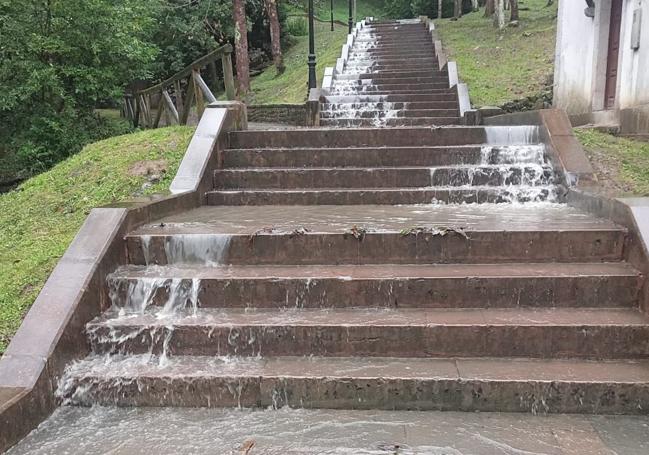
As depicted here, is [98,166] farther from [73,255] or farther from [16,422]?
[16,422]

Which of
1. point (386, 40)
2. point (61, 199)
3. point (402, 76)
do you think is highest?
point (386, 40)

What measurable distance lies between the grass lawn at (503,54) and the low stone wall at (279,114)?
14.6 ft

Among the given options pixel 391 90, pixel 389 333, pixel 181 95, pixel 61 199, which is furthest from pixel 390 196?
pixel 391 90

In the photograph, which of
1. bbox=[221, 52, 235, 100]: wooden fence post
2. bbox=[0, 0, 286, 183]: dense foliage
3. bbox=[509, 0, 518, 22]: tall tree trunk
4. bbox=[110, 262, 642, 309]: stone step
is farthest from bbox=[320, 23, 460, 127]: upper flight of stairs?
bbox=[110, 262, 642, 309]: stone step

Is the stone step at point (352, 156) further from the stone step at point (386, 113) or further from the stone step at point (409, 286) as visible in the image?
the stone step at point (386, 113)

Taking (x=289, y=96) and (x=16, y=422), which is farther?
(x=289, y=96)

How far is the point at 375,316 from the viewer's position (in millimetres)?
3863

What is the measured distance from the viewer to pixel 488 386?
129 inches

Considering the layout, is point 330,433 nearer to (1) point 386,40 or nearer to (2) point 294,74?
(2) point 294,74

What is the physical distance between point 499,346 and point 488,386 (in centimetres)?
41

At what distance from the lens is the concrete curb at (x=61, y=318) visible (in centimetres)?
323

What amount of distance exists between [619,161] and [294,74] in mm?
15225

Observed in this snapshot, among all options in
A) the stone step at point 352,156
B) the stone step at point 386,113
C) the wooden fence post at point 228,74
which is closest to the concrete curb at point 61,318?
the stone step at point 352,156

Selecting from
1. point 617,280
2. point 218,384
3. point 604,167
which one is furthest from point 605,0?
point 218,384
